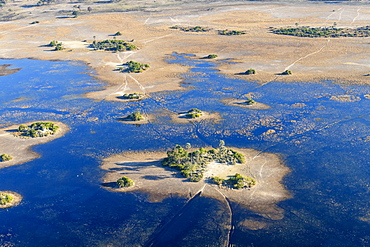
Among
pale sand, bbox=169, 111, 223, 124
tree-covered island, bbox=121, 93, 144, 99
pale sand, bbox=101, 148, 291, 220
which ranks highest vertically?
tree-covered island, bbox=121, 93, 144, 99

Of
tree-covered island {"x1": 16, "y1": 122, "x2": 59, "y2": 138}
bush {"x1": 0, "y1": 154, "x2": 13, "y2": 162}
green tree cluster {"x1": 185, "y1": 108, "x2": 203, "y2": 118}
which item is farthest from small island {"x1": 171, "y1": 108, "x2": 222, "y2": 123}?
bush {"x1": 0, "y1": 154, "x2": 13, "y2": 162}

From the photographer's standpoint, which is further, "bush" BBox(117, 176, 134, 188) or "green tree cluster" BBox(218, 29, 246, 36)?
"green tree cluster" BBox(218, 29, 246, 36)

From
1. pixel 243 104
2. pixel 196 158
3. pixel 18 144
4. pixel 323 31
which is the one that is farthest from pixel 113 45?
pixel 196 158

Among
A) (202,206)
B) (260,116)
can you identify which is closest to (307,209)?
(202,206)

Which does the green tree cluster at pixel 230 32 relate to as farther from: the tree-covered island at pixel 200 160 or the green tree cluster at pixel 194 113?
the tree-covered island at pixel 200 160

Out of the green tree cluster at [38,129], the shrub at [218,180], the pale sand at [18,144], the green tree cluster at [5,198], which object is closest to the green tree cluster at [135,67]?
the pale sand at [18,144]

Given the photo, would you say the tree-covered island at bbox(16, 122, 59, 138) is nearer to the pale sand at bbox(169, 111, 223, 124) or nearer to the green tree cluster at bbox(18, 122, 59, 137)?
the green tree cluster at bbox(18, 122, 59, 137)

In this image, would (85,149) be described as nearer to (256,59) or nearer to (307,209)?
(307,209)
